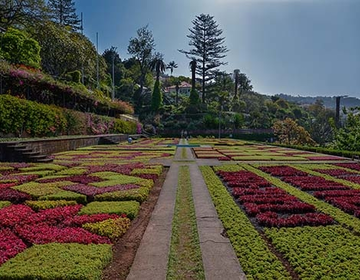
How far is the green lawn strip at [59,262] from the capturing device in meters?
2.87

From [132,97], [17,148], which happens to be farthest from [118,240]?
[132,97]

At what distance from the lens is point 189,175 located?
974 cm

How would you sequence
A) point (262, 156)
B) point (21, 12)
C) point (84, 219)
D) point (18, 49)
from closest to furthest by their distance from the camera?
point (84, 219) → point (262, 156) → point (18, 49) → point (21, 12)

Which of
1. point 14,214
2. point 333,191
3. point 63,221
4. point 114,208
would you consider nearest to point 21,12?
point 14,214

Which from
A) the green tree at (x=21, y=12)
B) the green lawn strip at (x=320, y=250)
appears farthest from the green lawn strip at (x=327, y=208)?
the green tree at (x=21, y=12)

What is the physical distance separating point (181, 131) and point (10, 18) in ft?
104

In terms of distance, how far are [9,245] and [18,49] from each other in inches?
857

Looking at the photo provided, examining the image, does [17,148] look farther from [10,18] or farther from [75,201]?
[10,18]

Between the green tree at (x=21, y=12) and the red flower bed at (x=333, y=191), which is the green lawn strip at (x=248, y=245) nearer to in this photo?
the red flower bed at (x=333, y=191)

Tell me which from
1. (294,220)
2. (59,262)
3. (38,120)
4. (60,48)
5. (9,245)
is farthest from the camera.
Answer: (60,48)

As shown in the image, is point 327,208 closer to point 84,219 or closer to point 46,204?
point 84,219

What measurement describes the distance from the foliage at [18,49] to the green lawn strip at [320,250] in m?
22.1

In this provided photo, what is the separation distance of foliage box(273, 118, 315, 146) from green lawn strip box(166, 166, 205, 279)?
3176 centimetres

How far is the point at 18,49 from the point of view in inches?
859
